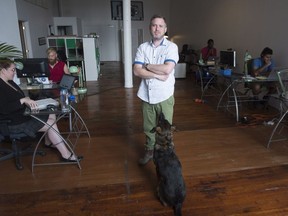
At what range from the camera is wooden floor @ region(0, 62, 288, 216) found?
194cm

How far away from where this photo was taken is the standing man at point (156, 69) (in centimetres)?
215

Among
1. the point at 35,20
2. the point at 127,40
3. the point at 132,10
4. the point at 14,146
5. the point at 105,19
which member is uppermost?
the point at 132,10

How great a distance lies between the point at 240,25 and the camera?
5.73 metres

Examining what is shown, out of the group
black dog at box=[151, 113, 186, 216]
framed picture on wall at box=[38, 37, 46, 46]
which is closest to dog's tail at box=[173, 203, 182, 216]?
black dog at box=[151, 113, 186, 216]

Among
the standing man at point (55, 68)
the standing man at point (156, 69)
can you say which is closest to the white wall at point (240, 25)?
the standing man at point (156, 69)

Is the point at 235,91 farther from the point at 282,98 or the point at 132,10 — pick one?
the point at 132,10

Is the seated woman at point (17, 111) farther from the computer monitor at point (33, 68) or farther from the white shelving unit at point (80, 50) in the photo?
the white shelving unit at point (80, 50)

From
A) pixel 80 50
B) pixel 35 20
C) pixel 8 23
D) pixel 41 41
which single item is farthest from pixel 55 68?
pixel 41 41

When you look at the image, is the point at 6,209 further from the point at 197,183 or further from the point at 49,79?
the point at 49,79

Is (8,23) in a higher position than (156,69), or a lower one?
higher

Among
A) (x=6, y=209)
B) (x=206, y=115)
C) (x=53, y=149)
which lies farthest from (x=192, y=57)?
(x=6, y=209)

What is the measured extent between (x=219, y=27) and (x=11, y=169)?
6355mm

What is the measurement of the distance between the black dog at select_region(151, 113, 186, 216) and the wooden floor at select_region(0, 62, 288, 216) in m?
0.15

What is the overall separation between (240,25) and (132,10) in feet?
25.2
